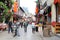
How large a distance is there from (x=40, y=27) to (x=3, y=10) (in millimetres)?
7709

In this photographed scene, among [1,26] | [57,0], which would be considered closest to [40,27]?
[1,26]

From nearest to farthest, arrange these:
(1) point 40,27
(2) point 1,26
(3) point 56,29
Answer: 1. (3) point 56,29
2. (2) point 1,26
3. (1) point 40,27

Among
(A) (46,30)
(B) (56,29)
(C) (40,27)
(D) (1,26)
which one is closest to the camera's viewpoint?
(A) (46,30)

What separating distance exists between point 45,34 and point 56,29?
310 cm

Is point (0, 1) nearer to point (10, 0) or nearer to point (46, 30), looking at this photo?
point (10, 0)

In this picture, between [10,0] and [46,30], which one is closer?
[46,30]

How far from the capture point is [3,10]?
4003 cm

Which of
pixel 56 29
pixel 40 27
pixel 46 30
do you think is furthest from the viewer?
pixel 40 27

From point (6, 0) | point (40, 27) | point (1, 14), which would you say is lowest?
point (40, 27)

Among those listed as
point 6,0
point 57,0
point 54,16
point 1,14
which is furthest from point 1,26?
point 57,0

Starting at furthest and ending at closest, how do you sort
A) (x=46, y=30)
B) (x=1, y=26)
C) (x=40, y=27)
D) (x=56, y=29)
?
(x=40, y=27) → (x=1, y=26) → (x=56, y=29) → (x=46, y=30)

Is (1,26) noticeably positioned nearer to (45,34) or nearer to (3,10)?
(3,10)

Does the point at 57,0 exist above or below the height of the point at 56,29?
above

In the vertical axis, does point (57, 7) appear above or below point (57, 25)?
above
